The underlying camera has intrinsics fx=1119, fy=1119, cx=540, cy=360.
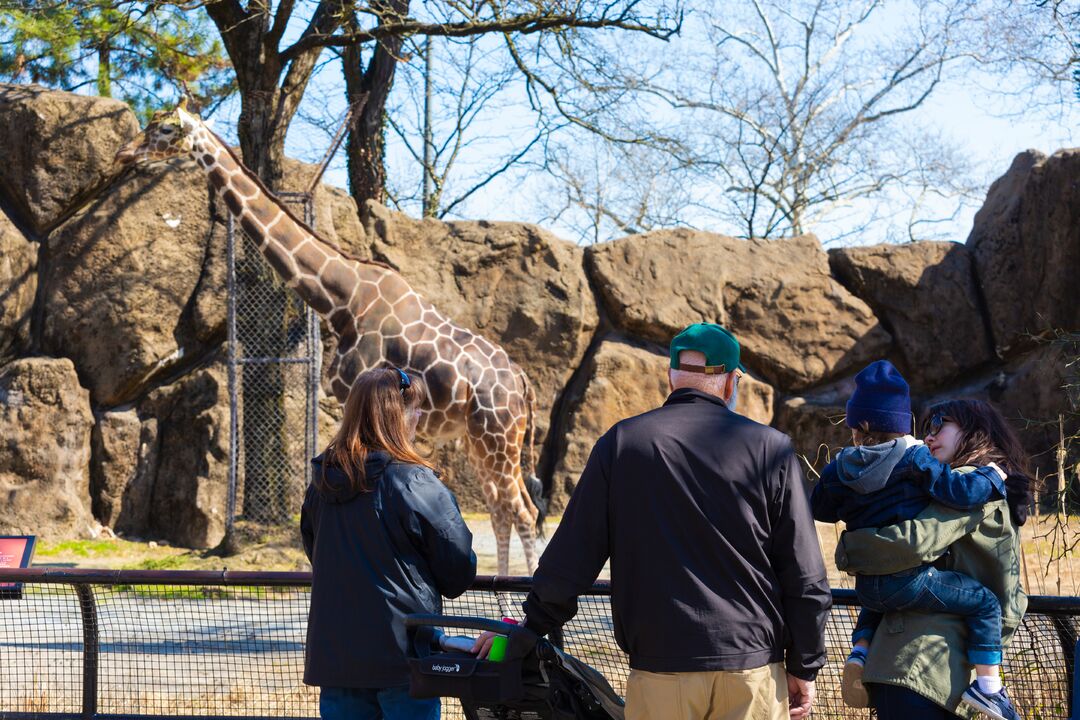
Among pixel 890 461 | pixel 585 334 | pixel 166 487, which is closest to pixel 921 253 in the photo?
pixel 585 334

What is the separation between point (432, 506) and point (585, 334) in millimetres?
9098

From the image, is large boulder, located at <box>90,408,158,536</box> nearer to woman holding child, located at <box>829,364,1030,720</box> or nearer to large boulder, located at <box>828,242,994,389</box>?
large boulder, located at <box>828,242,994,389</box>

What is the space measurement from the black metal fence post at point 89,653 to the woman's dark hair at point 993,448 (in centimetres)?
316

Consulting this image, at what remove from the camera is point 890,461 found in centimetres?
289

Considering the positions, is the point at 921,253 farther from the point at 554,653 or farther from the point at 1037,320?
the point at 554,653

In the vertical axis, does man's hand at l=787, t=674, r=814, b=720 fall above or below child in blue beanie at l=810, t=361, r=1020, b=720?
below

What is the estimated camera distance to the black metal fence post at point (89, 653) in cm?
426

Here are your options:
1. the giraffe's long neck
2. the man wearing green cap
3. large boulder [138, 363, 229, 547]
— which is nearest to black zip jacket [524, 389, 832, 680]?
the man wearing green cap

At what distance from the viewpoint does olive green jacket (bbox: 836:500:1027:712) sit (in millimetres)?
2846

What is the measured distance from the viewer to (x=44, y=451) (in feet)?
33.9

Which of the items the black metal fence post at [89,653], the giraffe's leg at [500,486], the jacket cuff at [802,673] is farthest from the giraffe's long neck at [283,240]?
the jacket cuff at [802,673]

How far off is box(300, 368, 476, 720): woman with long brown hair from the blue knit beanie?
1132 millimetres

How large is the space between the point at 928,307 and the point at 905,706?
1012 cm

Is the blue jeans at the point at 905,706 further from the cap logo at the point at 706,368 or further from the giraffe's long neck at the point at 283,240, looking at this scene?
the giraffe's long neck at the point at 283,240
